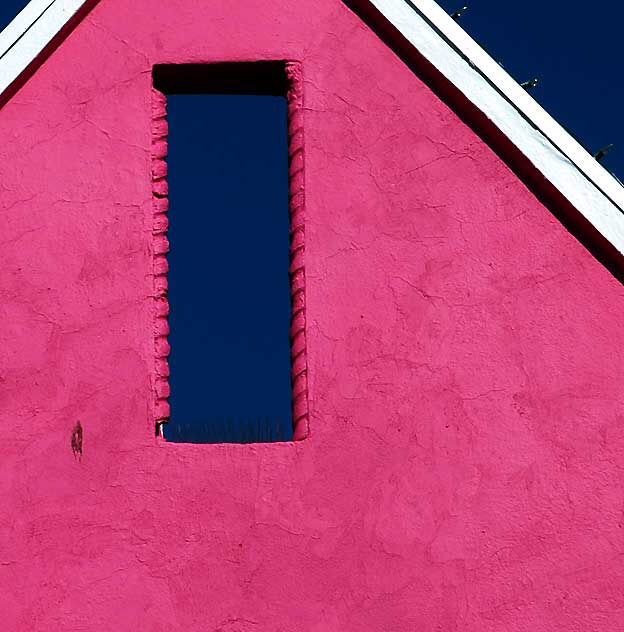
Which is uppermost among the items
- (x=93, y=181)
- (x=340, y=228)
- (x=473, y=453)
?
(x=93, y=181)

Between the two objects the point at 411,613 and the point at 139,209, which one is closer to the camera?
the point at 411,613

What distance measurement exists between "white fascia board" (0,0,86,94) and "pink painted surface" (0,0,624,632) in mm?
103

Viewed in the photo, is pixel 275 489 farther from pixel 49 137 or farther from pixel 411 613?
pixel 49 137

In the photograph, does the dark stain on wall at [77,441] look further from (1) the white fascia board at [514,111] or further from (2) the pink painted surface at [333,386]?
(1) the white fascia board at [514,111]

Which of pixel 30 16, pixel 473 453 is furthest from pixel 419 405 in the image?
pixel 30 16

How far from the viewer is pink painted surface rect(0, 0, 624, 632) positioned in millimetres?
6227

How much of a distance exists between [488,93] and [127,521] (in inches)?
94.6

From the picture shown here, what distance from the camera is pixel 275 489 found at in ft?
20.7

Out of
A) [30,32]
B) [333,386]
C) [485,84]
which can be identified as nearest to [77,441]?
[333,386]

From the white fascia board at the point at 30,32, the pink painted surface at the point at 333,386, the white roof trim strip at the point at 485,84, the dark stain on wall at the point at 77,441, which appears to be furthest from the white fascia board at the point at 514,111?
the dark stain on wall at the point at 77,441

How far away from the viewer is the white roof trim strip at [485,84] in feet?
21.4

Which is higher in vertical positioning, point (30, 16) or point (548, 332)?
point (30, 16)

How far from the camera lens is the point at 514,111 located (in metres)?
6.61

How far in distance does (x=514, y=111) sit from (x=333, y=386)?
56.4 inches
